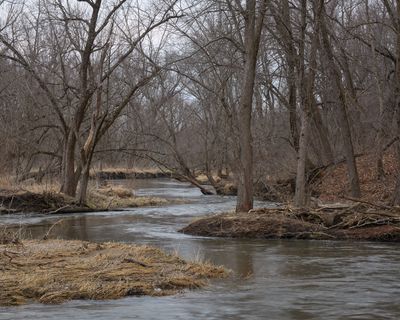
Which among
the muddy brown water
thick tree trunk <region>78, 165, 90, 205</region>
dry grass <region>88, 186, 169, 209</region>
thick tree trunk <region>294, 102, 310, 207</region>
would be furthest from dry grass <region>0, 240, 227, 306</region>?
dry grass <region>88, 186, 169, 209</region>

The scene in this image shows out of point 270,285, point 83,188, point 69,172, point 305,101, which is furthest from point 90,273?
point 69,172

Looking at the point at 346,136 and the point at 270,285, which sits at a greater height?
the point at 346,136

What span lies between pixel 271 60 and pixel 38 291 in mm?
24356

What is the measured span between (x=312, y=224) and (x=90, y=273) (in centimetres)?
835

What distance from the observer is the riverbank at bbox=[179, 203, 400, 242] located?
16.2 m

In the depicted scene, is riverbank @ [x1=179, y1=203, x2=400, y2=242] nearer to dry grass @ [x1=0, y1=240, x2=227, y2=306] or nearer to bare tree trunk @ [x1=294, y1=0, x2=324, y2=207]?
bare tree trunk @ [x1=294, y1=0, x2=324, y2=207]

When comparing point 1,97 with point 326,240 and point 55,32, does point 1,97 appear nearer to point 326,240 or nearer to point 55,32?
point 55,32

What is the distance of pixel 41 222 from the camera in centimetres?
2134

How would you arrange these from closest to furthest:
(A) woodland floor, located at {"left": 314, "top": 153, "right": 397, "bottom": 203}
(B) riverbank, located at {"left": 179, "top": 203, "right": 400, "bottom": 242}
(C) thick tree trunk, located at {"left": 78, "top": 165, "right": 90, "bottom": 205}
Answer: (B) riverbank, located at {"left": 179, "top": 203, "right": 400, "bottom": 242}, (A) woodland floor, located at {"left": 314, "top": 153, "right": 397, "bottom": 203}, (C) thick tree trunk, located at {"left": 78, "top": 165, "right": 90, "bottom": 205}

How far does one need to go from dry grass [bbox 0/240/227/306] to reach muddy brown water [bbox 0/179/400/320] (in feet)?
1.02

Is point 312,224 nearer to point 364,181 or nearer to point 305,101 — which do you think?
point 305,101

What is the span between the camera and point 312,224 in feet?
55.2

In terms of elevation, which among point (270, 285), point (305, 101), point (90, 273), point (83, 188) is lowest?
point (270, 285)

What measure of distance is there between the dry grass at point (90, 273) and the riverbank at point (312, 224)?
16.3 feet
